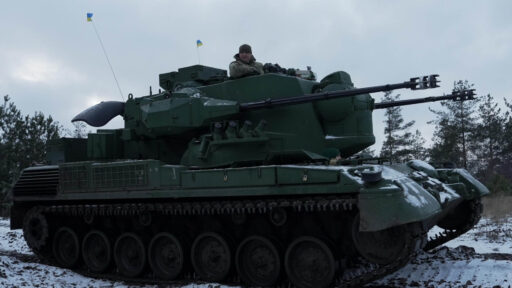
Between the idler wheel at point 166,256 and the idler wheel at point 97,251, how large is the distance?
46.1 inches

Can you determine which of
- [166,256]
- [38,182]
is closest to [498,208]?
[166,256]

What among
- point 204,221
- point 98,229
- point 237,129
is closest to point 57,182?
point 98,229

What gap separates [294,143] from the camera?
9.29 metres

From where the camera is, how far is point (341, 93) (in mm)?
8555

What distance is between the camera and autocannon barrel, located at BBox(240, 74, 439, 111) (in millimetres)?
7844

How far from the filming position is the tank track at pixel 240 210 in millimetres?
7043

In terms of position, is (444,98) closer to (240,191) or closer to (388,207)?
(388,207)

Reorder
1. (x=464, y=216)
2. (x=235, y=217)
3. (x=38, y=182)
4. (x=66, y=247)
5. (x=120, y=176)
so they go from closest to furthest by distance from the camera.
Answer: (x=235, y=217), (x=120, y=176), (x=464, y=216), (x=38, y=182), (x=66, y=247)

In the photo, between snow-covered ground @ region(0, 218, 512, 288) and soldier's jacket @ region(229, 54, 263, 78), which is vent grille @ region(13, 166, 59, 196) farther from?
soldier's jacket @ region(229, 54, 263, 78)

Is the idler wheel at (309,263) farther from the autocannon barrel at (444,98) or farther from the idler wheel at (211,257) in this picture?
the autocannon barrel at (444,98)

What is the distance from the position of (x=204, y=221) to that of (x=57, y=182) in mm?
3430

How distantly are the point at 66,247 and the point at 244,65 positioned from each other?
540cm

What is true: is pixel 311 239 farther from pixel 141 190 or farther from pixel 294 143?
pixel 141 190

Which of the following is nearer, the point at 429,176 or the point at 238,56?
the point at 429,176
